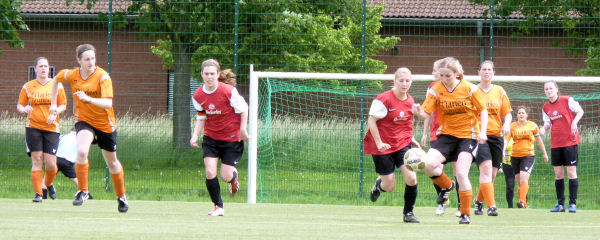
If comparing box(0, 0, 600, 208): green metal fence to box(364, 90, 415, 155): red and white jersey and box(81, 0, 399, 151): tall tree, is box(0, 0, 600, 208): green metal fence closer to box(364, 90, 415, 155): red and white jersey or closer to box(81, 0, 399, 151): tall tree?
box(81, 0, 399, 151): tall tree

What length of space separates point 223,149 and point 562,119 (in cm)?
483

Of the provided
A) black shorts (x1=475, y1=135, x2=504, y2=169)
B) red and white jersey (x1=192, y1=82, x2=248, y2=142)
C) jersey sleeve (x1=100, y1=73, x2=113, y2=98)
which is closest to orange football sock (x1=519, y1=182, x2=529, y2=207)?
black shorts (x1=475, y1=135, x2=504, y2=169)

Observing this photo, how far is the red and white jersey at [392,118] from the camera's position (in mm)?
9070

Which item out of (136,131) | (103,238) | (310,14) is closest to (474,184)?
(310,14)

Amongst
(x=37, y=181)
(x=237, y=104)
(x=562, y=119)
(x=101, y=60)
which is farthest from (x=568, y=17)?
(x=37, y=181)

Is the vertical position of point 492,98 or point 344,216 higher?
point 492,98

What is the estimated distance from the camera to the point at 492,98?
1017cm

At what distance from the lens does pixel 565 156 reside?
11.7 meters

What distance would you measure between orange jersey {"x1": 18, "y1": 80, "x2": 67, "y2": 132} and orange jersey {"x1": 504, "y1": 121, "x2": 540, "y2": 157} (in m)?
6.21

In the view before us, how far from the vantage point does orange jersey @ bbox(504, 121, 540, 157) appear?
12.9 meters

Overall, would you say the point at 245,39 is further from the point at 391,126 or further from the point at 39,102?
the point at 391,126

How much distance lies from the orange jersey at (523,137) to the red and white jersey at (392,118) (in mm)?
4237

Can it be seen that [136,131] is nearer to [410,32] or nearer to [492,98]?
[410,32]

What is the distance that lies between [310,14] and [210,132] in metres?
5.44
